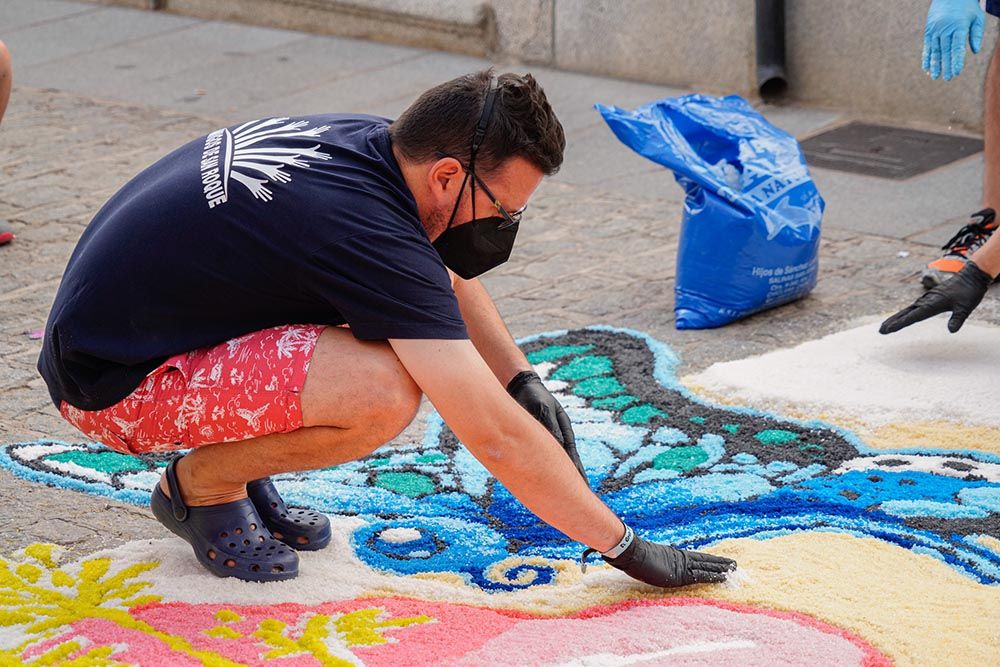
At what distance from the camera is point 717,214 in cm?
395

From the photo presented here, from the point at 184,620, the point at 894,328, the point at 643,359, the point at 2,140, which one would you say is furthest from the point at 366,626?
the point at 2,140

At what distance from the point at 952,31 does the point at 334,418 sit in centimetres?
240

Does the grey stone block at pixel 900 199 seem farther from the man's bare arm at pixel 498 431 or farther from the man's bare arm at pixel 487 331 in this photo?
the man's bare arm at pixel 498 431

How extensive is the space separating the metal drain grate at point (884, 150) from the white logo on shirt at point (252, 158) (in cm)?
339

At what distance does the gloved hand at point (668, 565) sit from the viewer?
2.41 metres

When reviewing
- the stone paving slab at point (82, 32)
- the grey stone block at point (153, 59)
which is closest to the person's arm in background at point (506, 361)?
the grey stone block at point (153, 59)

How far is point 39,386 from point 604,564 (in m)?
1.81

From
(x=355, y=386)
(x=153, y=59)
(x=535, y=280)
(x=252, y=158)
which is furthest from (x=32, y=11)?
(x=355, y=386)

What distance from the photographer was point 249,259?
2355 millimetres

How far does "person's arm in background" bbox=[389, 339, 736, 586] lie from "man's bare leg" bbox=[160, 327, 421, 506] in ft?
0.27

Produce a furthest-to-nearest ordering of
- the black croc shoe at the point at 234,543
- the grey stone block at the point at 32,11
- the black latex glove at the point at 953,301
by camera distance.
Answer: the grey stone block at the point at 32,11 < the black latex glove at the point at 953,301 < the black croc shoe at the point at 234,543

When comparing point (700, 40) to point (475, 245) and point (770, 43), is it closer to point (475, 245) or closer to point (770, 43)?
point (770, 43)

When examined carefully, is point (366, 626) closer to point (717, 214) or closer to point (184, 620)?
point (184, 620)

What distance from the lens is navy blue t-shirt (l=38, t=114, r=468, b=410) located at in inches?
89.8
